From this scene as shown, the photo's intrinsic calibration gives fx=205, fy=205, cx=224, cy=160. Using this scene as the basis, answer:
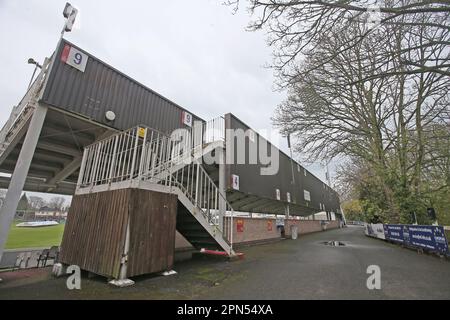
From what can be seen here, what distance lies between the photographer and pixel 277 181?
50.0 ft

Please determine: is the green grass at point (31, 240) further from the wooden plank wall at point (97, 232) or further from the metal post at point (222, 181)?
the metal post at point (222, 181)

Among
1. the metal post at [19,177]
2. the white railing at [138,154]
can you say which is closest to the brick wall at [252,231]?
the white railing at [138,154]

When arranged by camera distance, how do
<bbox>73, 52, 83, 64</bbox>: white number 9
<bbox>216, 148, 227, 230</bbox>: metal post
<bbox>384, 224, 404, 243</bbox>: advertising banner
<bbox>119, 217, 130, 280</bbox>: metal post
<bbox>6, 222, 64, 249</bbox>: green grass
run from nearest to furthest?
<bbox>119, 217, 130, 280</bbox>: metal post, <bbox>73, 52, 83, 64</bbox>: white number 9, <bbox>216, 148, 227, 230</bbox>: metal post, <bbox>384, 224, 404, 243</bbox>: advertising banner, <bbox>6, 222, 64, 249</bbox>: green grass

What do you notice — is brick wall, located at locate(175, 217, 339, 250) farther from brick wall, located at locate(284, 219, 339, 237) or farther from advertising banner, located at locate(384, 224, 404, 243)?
advertising banner, located at locate(384, 224, 404, 243)

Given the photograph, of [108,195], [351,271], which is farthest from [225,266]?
[108,195]

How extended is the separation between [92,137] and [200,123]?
5.17 meters

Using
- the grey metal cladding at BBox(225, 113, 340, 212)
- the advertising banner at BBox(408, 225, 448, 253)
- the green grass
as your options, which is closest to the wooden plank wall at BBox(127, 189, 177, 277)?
the grey metal cladding at BBox(225, 113, 340, 212)

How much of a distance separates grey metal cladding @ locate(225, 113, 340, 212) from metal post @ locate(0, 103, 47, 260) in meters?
7.16

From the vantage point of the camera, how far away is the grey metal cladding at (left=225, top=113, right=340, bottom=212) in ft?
35.6

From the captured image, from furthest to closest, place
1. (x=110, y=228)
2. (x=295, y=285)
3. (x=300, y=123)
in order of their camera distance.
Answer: (x=300, y=123), (x=110, y=228), (x=295, y=285)

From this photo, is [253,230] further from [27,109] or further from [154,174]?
[27,109]

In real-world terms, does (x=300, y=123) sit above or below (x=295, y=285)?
above
